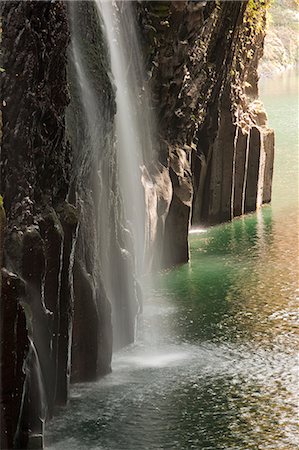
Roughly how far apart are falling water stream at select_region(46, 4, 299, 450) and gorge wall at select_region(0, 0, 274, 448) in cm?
54

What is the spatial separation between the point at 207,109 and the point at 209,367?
13.5 meters

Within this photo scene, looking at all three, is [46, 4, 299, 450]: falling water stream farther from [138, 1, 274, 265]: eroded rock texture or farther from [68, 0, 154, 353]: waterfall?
[138, 1, 274, 265]: eroded rock texture

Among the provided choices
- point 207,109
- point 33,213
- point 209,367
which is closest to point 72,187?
point 33,213

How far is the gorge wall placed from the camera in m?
12.8

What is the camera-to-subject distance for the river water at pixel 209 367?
14.0 meters

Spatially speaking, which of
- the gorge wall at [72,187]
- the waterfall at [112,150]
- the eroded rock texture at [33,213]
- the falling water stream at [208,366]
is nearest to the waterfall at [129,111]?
the waterfall at [112,150]

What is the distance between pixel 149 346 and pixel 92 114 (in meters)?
4.08

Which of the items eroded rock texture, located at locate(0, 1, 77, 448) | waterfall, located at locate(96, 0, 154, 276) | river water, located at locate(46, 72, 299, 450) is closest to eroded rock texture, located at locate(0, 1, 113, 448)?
eroded rock texture, located at locate(0, 1, 77, 448)

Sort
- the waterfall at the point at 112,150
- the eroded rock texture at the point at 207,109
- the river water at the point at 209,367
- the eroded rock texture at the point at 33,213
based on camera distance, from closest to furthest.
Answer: the eroded rock texture at the point at 33,213
the river water at the point at 209,367
the waterfall at the point at 112,150
the eroded rock texture at the point at 207,109

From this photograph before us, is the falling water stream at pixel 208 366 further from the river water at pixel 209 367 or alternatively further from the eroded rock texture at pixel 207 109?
the eroded rock texture at pixel 207 109

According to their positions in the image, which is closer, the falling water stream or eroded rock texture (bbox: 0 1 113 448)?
eroded rock texture (bbox: 0 1 113 448)

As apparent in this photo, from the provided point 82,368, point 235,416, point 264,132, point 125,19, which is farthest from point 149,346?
point 264,132

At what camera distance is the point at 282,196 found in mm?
35219

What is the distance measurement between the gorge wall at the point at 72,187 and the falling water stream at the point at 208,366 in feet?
1.77
